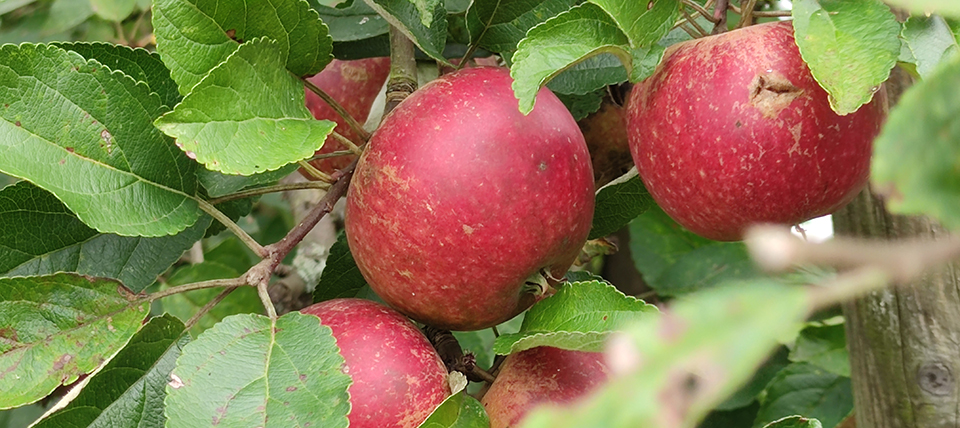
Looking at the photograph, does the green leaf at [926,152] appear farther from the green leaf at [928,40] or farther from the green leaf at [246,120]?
the green leaf at [246,120]

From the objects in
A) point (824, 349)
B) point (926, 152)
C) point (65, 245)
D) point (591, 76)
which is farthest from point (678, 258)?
point (926, 152)

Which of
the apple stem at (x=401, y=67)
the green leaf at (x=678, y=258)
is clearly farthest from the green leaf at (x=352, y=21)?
the green leaf at (x=678, y=258)

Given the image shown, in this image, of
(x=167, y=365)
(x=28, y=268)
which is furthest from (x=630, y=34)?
(x=28, y=268)

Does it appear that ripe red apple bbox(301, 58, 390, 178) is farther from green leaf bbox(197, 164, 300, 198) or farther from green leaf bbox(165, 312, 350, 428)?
green leaf bbox(165, 312, 350, 428)

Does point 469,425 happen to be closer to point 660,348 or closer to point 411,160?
point 411,160

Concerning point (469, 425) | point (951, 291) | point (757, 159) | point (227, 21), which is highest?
point (227, 21)

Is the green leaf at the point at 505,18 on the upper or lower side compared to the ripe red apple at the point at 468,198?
upper

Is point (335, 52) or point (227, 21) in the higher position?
point (227, 21)
